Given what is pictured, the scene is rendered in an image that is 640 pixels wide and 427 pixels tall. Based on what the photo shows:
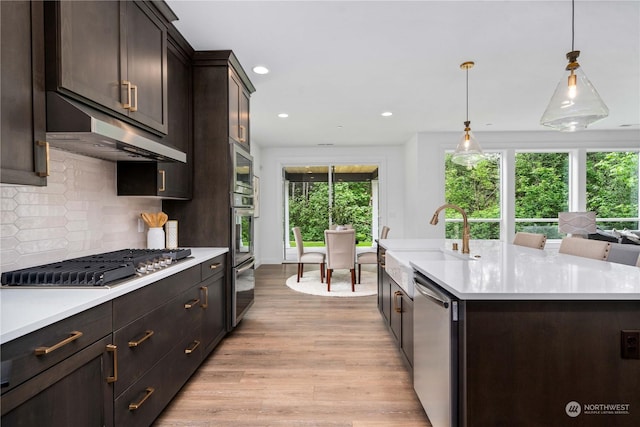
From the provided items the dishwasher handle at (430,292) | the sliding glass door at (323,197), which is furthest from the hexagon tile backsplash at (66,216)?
the sliding glass door at (323,197)

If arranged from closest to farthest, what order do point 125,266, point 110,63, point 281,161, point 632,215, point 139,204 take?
1. point 125,266
2. point 110,63
3. point 139,204
4. point 632,215
5. point 281,161

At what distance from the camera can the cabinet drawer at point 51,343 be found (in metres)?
0.92

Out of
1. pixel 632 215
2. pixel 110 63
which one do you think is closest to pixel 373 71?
pixel 110 63

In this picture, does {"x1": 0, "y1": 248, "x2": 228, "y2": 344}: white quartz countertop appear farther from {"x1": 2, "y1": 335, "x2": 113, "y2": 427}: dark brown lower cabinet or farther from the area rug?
the area rug

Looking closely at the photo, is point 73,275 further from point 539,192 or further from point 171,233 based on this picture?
point 539,192

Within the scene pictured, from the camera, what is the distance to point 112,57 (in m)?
1.73

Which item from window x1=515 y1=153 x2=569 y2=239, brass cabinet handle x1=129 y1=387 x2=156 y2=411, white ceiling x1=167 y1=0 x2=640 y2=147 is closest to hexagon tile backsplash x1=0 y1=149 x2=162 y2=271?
brass cabinet handle x1=129 y1=387 x2=156 y2=411

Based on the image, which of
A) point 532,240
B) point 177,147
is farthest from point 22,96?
point 532,240

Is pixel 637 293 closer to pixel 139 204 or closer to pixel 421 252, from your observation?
pixel 421 252

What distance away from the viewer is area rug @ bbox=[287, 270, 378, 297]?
4574mm

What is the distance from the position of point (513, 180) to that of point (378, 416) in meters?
5.79

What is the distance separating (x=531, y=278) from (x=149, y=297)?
184 centimetres

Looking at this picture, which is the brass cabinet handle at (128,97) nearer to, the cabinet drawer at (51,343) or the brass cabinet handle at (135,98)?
the brass cabinet handle at (135,98)

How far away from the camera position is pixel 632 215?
20.3ft
